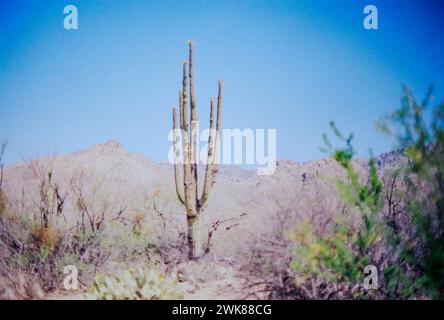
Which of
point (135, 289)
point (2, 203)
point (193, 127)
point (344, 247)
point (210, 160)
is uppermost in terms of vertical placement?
point (193, 127)

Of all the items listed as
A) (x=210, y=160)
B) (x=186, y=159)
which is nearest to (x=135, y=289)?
(x=186, y=159)

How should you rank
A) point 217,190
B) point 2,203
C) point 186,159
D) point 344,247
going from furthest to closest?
point 217,190
point 2,203
point 186,159
point 344,247

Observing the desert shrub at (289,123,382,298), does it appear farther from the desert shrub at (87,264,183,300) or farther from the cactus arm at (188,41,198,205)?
the cactus arm at (188,41,198,205)

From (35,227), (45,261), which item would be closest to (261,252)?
(45,261)

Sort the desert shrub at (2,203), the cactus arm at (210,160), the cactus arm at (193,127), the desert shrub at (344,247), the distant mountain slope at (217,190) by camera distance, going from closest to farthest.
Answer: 1. the desert shrub at (344,247)
2. the distant mountain slope at (217,190)
3. the cactus arm at (193,127)
4. the cactus arm at (210,160)
5. the desert shrub at (2,203)

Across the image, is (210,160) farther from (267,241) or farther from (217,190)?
(217,190)

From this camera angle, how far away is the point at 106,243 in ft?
16.3

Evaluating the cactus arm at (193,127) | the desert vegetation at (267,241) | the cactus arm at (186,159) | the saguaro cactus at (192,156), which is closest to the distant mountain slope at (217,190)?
the desert vegetation at (267,241)

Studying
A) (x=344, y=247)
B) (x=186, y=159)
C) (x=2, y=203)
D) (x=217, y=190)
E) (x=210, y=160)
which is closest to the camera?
(x=344, y=247)

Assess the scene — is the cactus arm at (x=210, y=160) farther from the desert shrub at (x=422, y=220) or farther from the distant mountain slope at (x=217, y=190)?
the desert shrub at (x=422, y=220)

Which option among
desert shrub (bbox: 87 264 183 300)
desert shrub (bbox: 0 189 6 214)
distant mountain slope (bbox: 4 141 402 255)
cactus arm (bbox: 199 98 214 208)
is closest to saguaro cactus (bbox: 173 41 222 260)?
cactus arm (bbox: 199 98 214 208)

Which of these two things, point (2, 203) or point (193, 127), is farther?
point (2, 203)

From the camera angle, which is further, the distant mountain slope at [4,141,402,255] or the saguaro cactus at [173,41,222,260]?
the saguaro cactus at [173,41,222,260]
